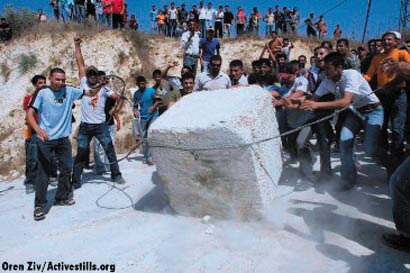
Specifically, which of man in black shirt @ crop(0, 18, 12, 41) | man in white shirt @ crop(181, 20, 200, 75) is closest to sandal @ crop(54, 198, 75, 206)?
man in white shirt @ crop(181, 20, 200, 75)

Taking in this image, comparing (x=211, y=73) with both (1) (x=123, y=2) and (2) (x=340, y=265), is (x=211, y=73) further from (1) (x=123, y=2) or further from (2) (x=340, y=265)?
(1) (x=123, y=2)

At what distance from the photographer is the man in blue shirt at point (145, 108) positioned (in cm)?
700

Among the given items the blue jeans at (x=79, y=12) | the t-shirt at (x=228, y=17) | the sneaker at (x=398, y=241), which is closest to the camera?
the sneaker at (x=398, y=241)

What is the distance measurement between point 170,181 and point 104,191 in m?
2.00

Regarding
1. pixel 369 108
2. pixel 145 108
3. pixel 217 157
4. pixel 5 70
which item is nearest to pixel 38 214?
pixel 217 157

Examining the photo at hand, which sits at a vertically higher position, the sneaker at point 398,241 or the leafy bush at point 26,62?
the leafy bush at point 26,62

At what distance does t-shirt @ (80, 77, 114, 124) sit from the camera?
561cm

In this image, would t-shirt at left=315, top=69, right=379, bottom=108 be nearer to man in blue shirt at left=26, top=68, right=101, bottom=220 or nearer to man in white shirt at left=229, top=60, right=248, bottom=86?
man in white shirt at left=229, top=60, right=248, bottom=86

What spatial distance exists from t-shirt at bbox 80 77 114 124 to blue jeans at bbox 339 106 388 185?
362cm

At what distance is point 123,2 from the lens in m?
15.6

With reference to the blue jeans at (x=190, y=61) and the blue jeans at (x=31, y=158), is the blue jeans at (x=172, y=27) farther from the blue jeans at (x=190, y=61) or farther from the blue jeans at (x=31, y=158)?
the blue jeans at (x=31, y=158)

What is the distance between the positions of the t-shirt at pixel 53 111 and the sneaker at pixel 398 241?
3.98 meters

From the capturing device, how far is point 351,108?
14.4 ft

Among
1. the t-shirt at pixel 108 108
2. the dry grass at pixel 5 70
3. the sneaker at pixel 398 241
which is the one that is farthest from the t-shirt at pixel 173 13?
the sneaker at pixel 398 241
